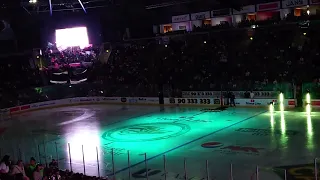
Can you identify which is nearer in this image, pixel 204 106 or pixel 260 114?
pixel 260 114

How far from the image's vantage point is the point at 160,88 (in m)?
35.5

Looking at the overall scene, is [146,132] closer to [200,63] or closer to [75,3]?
[200,63]

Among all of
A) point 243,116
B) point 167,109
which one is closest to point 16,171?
point 243,116

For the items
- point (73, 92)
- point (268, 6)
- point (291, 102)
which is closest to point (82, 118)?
point (73, 92)

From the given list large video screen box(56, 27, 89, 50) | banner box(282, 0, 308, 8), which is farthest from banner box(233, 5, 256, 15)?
large video screen box(56, 27, 89, 50)

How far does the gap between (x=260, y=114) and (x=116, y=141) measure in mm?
10295

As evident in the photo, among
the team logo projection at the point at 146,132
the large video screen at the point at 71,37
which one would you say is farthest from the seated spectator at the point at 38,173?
the large video screen at the point at 71,37

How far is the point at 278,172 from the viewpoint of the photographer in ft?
44.6

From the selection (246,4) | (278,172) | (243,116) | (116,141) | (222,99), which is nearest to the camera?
(278,172)

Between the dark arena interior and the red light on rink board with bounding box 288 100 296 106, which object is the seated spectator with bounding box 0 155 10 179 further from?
the red light on rink board with bounding box 288 100 296 106

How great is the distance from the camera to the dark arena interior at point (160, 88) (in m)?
16.6

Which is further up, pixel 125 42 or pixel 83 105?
pixel 125 42

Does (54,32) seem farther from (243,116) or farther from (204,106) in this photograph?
(243,116)

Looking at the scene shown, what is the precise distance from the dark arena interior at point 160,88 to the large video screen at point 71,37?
0.10 m
